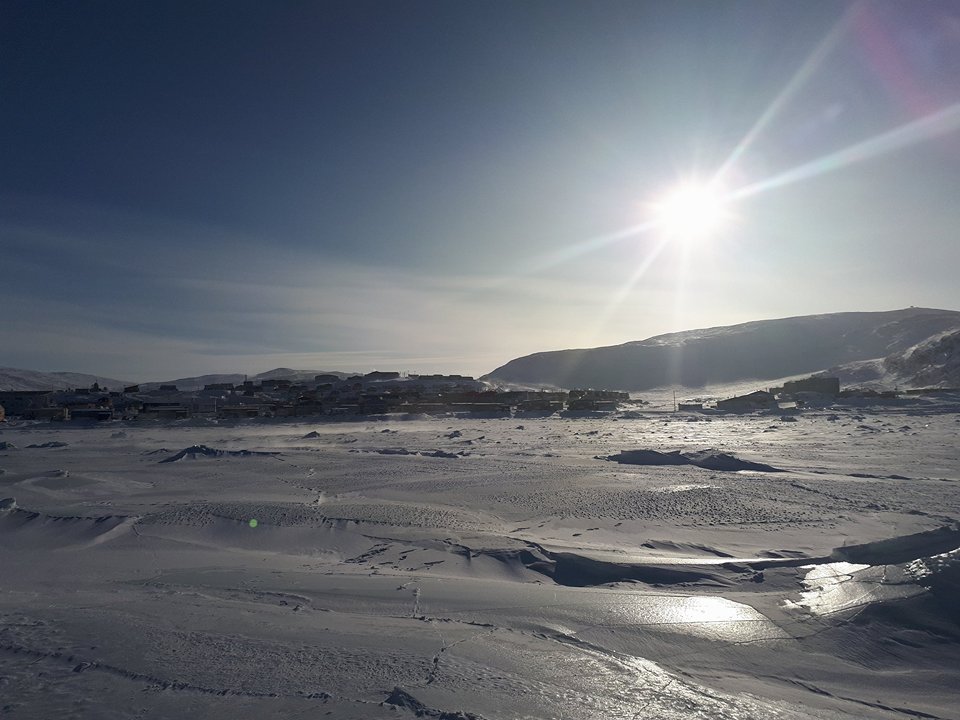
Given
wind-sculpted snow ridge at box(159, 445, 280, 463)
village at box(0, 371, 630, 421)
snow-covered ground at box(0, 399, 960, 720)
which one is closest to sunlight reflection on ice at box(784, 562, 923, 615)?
snow-covered ground at box(0, 399, 960, 720)

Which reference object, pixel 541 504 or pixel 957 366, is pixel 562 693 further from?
pixel 957 366

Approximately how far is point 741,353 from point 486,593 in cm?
7234

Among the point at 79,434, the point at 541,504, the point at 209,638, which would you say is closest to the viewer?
the point at 209,638

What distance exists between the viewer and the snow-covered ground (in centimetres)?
296

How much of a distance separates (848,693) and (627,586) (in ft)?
5.48

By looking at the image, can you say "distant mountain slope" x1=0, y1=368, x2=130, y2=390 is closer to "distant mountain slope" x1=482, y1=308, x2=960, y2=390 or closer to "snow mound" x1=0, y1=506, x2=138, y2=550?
"distant mountain slope" x1=482, y1=308, x2=960, y2=390

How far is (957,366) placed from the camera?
36.7 meters

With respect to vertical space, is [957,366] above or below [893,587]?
above

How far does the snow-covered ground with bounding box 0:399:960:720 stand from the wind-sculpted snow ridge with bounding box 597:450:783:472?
32cm

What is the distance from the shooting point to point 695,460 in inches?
406

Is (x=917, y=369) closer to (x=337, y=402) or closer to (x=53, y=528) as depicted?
(x=337, y=402)

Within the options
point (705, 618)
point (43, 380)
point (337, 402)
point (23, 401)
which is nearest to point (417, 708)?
point (705, 618)

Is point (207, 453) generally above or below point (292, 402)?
Result: below

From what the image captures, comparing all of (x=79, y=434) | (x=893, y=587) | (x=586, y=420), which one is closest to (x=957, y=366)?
(x=586, y=420)
